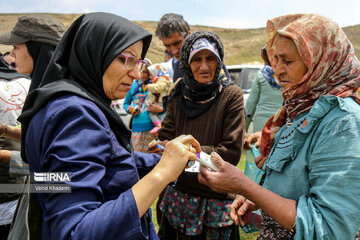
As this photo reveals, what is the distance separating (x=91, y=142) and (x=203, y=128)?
129 cm

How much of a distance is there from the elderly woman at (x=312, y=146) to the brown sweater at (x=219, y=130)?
0.52 metres

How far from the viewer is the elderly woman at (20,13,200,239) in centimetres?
97

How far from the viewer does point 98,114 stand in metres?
1.15

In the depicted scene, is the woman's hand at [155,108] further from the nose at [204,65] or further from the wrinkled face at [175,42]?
the nose at [204,65]

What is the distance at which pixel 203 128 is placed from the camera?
86.8 inches

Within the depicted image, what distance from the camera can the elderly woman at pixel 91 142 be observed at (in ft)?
3.18

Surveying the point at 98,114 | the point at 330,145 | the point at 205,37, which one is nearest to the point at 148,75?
the point at 205,37

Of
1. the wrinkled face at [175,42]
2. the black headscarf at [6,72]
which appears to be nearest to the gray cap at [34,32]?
the black headscarf at [6,72]

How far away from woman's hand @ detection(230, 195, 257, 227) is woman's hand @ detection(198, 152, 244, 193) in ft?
0.94

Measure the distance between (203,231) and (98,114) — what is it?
149 centimetres

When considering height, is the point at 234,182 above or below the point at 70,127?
below

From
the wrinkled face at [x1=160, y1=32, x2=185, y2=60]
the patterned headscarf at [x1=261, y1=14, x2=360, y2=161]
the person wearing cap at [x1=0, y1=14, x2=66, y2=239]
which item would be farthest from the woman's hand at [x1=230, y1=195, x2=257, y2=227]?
the wrinkled face at [x1=160, y1=32, x2=185, y2=60]

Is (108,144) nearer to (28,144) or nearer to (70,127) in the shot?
(70,127)

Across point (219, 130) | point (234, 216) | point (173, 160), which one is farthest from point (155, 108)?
point (173, 160)
